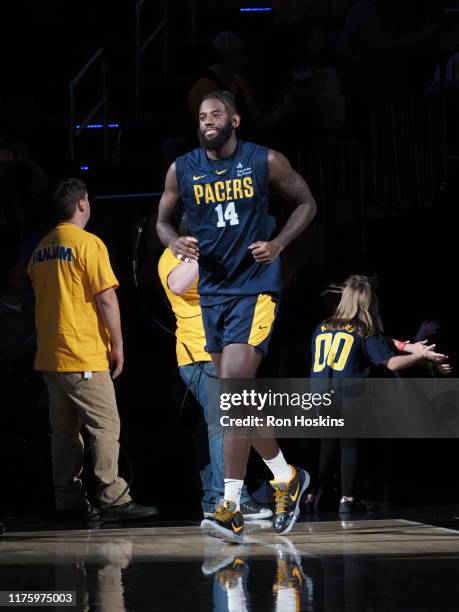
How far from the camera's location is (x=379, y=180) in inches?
423

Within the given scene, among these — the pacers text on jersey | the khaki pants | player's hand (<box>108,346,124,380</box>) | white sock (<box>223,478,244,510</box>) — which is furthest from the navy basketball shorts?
the khaki pants

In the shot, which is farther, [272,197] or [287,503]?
[272,197]

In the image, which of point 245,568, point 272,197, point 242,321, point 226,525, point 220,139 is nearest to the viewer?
point 245,568

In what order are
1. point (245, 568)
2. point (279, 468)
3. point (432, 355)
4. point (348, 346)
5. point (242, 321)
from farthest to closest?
1. point (348, 346)
2. point (432, 355)
3. point (279, 468)
4. point (242, 321)
5. point (245, 568)

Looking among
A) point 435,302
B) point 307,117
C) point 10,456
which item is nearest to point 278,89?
point 307,117

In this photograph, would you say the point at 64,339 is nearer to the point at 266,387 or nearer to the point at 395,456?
the point at 266,387

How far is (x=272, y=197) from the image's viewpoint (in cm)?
1038

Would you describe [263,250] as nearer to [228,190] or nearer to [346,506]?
[228,190]

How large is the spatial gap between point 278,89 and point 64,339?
16.5 ft

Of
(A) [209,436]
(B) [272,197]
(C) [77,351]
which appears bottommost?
(A) [209,436]

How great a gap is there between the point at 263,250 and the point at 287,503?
135 cm

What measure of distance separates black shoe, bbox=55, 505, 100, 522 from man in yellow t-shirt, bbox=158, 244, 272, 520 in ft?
2.11

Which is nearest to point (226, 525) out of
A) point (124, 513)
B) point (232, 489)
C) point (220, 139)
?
point (232, 489)

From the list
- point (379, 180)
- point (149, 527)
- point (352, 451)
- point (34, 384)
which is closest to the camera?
point (149, 527)
